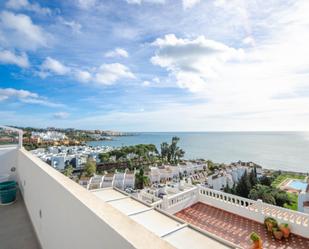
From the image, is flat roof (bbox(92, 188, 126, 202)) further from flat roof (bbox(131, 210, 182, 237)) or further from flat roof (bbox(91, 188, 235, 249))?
flat roof (bbox(131, 210, 182, 237))

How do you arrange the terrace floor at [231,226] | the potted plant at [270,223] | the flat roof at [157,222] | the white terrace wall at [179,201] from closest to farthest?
the flat roof at [157,222], the terrace floor at [231,226], the potted plant at [270,223], the white terrace wall at [179,201]

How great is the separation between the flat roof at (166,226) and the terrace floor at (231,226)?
1508 mm

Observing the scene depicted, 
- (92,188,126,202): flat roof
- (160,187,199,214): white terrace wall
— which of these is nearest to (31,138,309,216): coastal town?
(160,187,199,214): white terrace wall

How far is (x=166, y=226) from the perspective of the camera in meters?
2.92

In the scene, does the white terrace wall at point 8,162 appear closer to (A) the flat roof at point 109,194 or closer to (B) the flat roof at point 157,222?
(A) the flat roof at point 109,194

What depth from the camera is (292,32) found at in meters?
3.91

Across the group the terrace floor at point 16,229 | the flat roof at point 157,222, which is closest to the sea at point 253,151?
the flat roof at point 157,222

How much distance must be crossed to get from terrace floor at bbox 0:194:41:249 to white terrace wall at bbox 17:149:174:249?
1.34 feet

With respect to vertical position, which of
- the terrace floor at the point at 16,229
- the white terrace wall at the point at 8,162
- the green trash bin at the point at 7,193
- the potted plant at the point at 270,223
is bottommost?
the potted plant at the point at 270,223

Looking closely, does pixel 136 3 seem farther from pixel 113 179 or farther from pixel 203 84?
pixel 113 179

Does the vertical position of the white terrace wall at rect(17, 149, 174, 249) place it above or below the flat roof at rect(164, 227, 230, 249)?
above

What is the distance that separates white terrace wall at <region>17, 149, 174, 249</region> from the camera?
0.68 metres

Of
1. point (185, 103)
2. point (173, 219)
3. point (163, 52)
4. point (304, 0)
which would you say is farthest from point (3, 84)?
point (185, 103)

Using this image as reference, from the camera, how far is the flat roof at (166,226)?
2.24 meters
